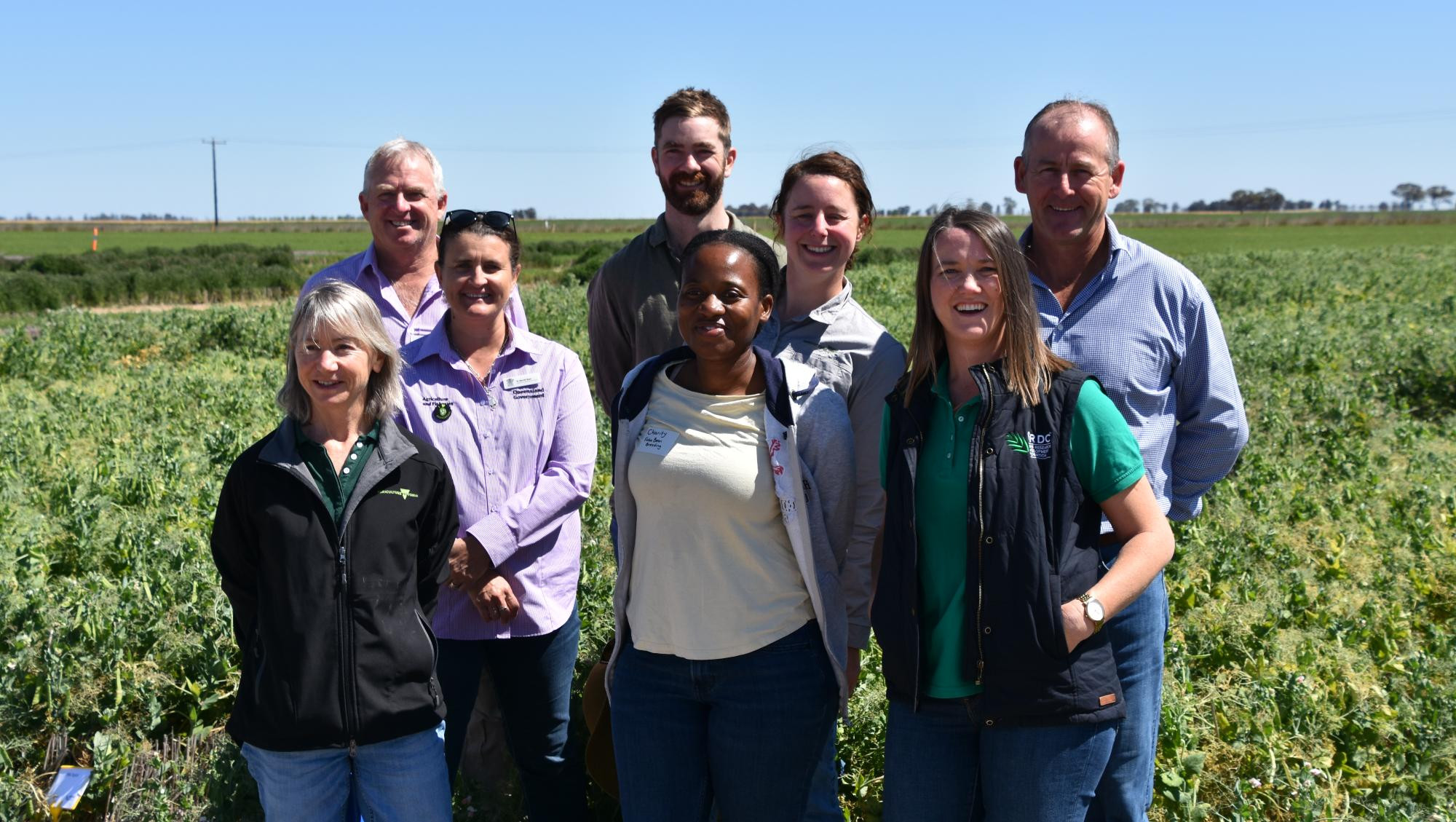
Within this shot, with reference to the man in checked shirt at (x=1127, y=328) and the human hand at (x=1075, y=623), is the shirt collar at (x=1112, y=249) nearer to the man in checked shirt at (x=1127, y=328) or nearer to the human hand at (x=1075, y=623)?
the man in checked shirt at (x=1127, y=328)

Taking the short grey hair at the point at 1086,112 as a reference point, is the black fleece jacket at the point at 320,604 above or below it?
below

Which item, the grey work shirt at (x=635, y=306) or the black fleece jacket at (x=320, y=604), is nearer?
the black fleece jacket at (x=320, y=604)

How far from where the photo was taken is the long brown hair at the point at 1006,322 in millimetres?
2547

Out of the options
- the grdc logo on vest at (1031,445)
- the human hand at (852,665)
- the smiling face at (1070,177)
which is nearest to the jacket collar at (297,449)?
the human hand at (852,665)

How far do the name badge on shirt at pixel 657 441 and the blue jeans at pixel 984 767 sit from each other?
86cm

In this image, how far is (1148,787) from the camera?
9.70 feet

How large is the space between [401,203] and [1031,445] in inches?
97.6

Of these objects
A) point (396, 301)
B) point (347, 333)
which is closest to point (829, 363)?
point (347, 333)

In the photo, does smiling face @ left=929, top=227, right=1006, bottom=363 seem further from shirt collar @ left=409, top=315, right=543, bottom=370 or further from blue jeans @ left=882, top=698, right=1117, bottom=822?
shirt collar @ left=409, top=315, right=543, bottom=370

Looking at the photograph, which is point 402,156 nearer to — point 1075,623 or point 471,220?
point 471,220

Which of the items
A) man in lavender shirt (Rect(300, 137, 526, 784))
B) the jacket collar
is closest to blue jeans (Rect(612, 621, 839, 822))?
the jacket collar

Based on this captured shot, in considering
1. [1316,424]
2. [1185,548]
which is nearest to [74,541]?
[1185,548]

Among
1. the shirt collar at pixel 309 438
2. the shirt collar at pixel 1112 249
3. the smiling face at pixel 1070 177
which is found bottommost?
the shirt collar at pixel 309 438

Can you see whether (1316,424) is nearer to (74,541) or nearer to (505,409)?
(505,409)
